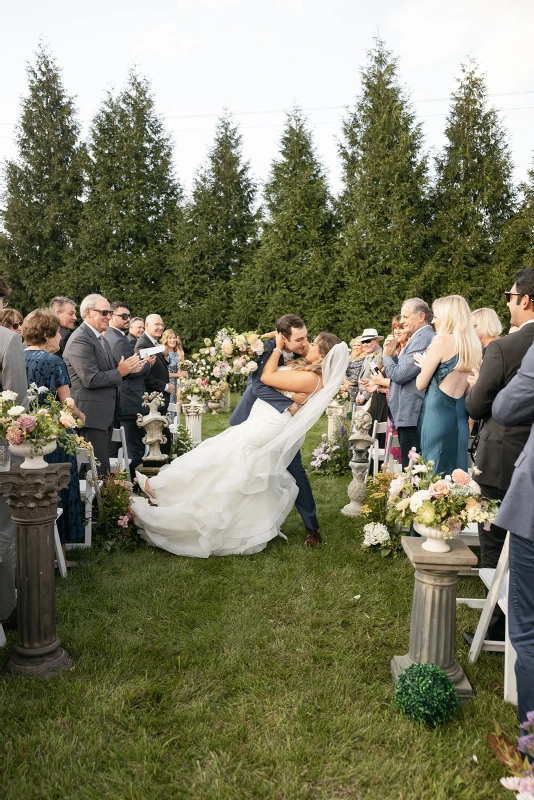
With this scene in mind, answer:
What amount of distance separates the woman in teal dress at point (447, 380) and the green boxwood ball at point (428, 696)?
1.97 metres

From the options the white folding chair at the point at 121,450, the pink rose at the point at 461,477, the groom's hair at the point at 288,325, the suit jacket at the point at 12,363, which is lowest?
the white folding chair at the point at 121,450

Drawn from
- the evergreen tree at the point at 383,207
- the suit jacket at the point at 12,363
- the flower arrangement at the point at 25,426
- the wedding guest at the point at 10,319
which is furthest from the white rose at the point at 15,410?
the evergreen tree at the point at 383,207

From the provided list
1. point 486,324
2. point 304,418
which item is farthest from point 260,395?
point 486,324

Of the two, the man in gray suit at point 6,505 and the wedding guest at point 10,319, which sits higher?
the wedding guest at point 10,319

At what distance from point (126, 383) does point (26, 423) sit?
4018mm

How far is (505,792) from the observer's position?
2.44 metres

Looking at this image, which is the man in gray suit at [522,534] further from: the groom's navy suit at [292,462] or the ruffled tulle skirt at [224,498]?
the groom's navy suit at [292,462]

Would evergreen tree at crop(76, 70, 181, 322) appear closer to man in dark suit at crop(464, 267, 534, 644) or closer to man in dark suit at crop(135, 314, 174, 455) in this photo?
man in dark suit at crop(135, 314, 174, 455)

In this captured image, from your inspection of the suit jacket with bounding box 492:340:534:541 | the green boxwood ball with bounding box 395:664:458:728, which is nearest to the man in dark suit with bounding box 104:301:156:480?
the green boxwood ball with bounding box 395:664:458:728

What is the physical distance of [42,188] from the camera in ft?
68.1

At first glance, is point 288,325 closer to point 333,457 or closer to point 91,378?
point 91,378

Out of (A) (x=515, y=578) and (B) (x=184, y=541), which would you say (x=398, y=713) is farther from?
(B) (x=184, y=541)

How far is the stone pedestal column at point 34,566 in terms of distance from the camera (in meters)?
3.22

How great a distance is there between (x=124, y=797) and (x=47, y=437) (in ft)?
5.90
